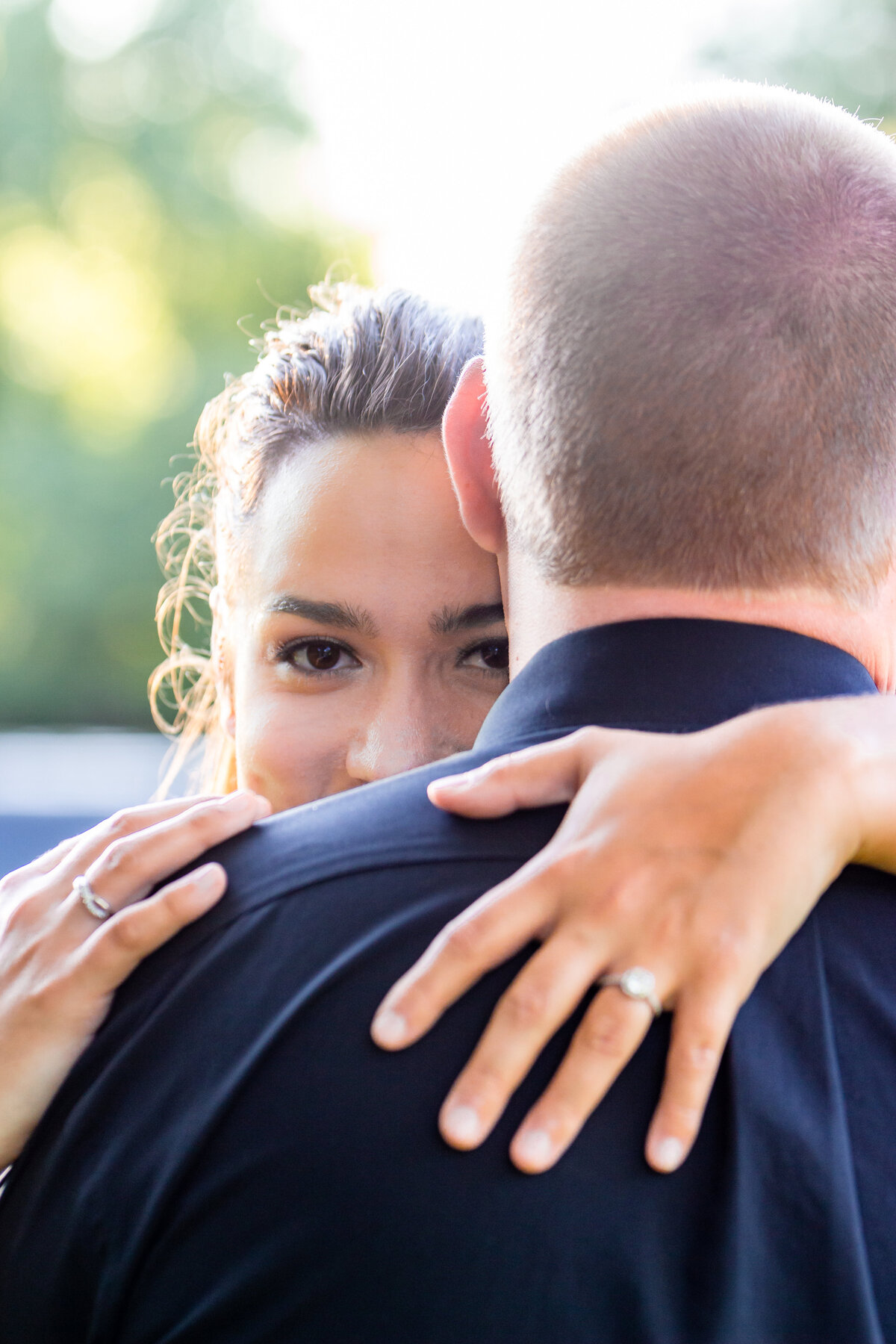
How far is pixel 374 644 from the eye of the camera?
181 cm

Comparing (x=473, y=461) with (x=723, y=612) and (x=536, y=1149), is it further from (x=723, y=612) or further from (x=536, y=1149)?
(x=536, y=1149)

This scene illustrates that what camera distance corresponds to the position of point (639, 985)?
0.84 m

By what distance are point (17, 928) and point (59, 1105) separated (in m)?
0.23

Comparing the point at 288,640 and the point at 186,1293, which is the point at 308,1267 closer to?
the point at 186,1293

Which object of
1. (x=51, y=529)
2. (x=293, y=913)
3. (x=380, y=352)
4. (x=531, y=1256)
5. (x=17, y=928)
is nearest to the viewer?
(x=531, y=1256)

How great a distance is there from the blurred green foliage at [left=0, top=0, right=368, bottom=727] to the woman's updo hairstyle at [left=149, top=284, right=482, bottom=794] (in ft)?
41.1

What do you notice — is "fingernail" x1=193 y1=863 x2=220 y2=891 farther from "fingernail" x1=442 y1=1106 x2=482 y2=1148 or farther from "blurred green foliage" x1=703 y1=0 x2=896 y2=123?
"blurred green foliage" x1=703 y1=0 x2=896 y2=123

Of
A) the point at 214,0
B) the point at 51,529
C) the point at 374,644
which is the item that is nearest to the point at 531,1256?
the point at 374,644

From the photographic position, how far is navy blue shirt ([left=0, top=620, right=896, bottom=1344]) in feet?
2.64

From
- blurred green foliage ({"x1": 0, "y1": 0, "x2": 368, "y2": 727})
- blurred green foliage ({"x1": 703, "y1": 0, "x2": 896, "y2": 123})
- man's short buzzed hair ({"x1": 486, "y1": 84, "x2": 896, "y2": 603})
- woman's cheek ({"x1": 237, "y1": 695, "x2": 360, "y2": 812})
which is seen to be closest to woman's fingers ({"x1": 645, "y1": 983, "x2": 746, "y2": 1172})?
man's short buzzed hair ({"x1": 486, "y1": 84, "x2": 896, "y2": 603})

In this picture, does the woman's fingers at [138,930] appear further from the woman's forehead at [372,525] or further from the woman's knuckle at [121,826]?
the woman's forehead at [372,525]

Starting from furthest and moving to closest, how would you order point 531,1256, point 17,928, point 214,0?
point 214,0
point 17,928
point 531,1256

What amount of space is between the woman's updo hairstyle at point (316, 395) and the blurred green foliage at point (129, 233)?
12542 mm

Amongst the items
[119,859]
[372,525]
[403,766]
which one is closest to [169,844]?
[119,859]
